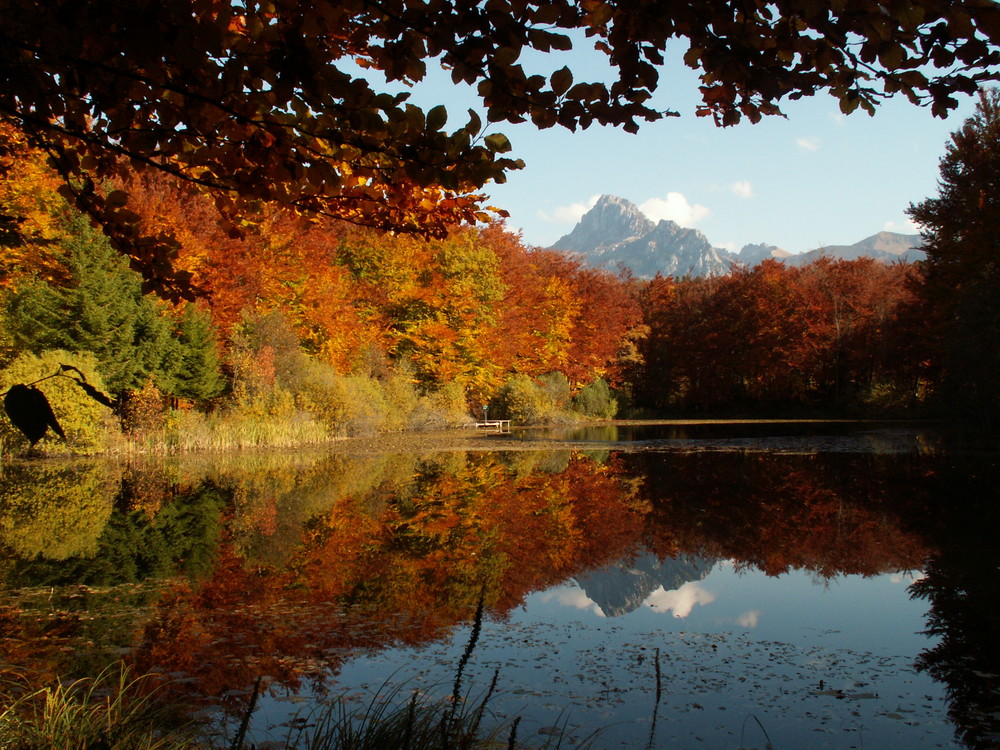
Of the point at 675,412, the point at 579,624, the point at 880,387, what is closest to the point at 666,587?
the point at 579,624

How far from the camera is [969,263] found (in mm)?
23875

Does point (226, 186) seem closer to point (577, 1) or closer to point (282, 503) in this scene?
point (577, 1)

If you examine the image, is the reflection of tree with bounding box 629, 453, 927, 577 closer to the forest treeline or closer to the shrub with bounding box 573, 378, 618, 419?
the forest treeline

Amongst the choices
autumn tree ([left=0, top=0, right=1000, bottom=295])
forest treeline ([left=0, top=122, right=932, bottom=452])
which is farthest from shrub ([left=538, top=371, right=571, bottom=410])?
autumn tree ([left=0, top=0, right=1000, bottom=295])

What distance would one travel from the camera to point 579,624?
5840 millimetres

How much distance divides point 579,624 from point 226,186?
14.2 feet

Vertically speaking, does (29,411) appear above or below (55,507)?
above

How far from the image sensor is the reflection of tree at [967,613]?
405 centimetres

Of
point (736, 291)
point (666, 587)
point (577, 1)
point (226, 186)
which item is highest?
point (736, 291)

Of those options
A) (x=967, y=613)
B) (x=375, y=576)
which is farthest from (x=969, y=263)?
(x=375, y=576)

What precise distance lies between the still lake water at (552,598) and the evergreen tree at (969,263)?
777cm

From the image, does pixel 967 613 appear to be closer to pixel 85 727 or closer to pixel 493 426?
pixel 85 727

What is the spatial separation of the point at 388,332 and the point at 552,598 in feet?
75.5

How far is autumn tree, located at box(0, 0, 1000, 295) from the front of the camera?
206 cm
